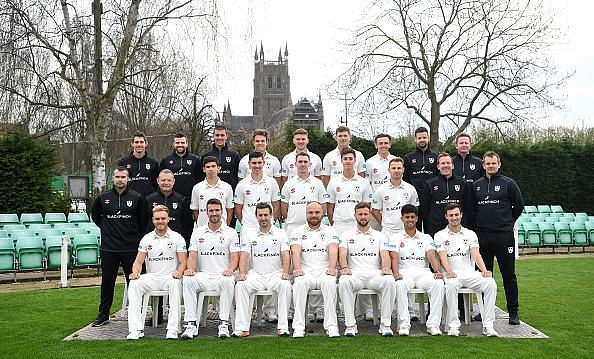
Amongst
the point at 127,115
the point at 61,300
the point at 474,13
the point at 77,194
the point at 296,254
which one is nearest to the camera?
the point at 296,254

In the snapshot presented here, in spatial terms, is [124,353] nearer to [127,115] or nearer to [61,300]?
[61,300]

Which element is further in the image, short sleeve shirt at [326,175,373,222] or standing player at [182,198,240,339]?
short sleeve shirt at [326,175,373,222]

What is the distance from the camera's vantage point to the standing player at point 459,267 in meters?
7.06

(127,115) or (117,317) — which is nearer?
(117,317)

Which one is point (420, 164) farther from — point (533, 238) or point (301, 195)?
point (533, 238)

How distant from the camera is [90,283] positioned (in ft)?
38.8

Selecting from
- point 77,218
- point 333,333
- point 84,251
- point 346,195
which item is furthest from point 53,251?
point 333,333

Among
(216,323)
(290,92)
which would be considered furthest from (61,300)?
(290,92)

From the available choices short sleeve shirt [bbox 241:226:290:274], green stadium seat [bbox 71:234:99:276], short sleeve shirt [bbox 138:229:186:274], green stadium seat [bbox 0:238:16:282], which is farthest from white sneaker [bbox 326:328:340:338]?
green stadium seat [bbox 0:238:16:282]

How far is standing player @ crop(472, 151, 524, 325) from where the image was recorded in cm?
774

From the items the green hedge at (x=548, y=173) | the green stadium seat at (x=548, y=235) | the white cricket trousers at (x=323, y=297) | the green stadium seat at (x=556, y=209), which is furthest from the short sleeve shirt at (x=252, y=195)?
the green stadium seat at (x=556, y=209)

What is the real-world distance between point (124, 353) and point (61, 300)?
4010mm

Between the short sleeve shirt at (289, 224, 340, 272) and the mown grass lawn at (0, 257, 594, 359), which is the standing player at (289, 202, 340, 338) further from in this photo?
the mown grass lawn at (0, 257, 594, 359)

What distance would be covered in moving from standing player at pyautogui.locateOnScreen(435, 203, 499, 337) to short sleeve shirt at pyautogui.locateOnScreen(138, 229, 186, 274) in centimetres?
318
